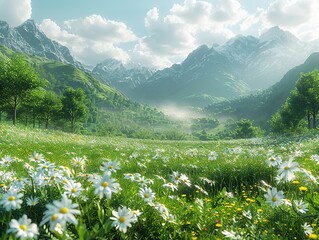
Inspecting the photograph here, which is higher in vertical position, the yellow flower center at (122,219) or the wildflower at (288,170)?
the wildflower at (288,170)

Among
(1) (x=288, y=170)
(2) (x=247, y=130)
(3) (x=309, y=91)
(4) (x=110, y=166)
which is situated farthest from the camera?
(2) (x=247, y=130)

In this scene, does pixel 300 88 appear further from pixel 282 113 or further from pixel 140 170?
pixel 140 170

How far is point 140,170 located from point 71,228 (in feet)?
20.1

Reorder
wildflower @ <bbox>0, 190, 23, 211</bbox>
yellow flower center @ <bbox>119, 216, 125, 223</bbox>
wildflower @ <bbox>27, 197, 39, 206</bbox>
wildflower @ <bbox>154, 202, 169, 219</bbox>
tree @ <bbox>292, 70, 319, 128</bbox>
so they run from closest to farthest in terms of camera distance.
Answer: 1. wildflower @ <bbox>0, 190, 23, 211</bbox>
2. yellow flower center @ <bbox>119, 216, 125, 223</bbox>
3. wildflower @ <bbox>27, 197, 39, 206</bbox>
4. wildflower @ <bbox>154, 202, 169, 219</bbox>
5. tree @ <bbox>292, 70, 319, 128</bbox>

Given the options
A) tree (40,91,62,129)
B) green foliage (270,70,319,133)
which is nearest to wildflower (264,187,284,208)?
green foliage (270,70,319,133)

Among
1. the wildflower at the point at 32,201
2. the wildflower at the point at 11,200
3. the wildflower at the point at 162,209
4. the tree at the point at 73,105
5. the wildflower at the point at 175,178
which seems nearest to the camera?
the wildflower at the point at 11,200

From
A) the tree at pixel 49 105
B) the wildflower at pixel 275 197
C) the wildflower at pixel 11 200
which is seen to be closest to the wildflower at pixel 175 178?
the wildflower at pixel 275 197

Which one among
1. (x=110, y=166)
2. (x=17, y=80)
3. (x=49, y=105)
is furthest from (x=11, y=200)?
(x=49, y=105)

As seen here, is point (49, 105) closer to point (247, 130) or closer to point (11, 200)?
point (11, 200)

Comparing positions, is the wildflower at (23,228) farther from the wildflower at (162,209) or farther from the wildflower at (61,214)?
the wildflower at (162,209)

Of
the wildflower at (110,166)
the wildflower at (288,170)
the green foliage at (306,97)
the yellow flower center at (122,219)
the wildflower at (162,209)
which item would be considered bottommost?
the wildflower at (162,209)

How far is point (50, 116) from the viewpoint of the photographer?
281ft

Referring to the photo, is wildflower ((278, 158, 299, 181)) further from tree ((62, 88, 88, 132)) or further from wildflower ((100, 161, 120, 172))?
tree ((62, 88, 88, 132))

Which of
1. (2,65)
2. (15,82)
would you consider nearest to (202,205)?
(15,82)
